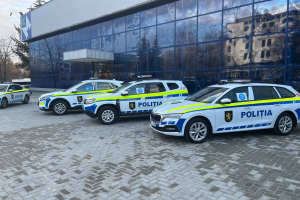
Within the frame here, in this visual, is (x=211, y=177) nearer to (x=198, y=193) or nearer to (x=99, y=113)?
(x=198, y=193)

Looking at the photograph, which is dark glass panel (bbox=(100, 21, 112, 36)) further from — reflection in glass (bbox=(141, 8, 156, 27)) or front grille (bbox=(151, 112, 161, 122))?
front grille (bbox=(151, 112, 161, 122))

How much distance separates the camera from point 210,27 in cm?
1459

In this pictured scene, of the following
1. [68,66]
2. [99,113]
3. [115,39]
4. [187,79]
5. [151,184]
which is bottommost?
A: [151,184]

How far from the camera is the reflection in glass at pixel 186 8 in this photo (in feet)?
50.4

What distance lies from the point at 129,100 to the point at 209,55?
8409 millimetres

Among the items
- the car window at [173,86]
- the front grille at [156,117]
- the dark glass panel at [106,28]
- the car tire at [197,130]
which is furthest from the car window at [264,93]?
the dark glass panel at [106,28]

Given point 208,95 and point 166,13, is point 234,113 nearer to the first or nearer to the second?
point 208,95

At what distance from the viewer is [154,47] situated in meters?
Answer: 17.9

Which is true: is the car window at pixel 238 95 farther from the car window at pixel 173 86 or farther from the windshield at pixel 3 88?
the windshield at pixel 3 88

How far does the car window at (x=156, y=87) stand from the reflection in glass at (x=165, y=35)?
28.5 feet

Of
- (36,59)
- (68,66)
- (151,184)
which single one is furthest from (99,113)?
(36,59)

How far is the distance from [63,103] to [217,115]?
26.1ft

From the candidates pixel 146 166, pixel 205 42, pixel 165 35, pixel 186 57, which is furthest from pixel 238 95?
pixel 165 35

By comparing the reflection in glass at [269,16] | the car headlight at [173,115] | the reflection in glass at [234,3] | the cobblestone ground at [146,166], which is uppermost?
the reflection in glass at [234,3]
